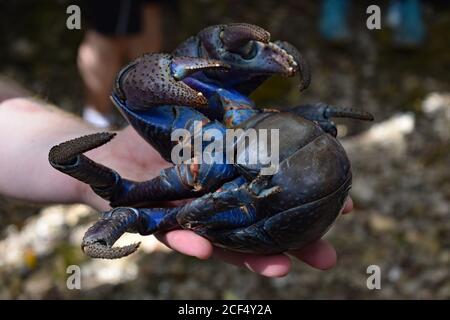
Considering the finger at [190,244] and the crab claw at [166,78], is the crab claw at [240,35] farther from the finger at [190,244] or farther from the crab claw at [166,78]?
the finger at [190,244]

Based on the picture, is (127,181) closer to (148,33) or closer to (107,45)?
(107,45)

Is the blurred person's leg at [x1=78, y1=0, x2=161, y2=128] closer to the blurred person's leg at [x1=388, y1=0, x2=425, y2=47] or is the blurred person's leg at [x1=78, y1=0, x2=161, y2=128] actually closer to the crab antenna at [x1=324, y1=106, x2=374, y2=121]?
the blurred person's leg at [x1=388, y1=0, x2=425, y2=47]

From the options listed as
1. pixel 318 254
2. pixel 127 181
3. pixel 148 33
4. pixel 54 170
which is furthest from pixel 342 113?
pixel 148 33

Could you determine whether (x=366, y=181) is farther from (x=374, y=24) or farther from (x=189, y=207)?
(x=189, y=207)

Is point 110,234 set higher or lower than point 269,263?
higher

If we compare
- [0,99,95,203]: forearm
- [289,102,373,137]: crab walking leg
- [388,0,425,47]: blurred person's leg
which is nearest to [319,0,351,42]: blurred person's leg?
[388,0,425,47]: blurred person's leg

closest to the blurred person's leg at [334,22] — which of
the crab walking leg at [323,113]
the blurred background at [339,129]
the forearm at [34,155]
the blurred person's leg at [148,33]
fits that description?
the blurred background at [339,129]
